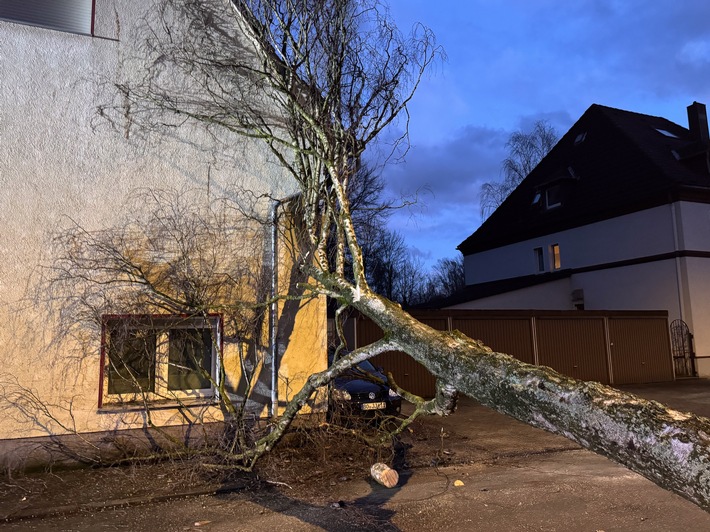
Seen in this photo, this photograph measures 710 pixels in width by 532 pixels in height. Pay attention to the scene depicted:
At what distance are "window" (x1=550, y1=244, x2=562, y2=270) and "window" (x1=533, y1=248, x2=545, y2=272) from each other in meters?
0.55

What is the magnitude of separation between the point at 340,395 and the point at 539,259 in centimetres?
1874

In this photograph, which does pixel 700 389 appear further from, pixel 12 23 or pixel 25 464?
pixel 12 23

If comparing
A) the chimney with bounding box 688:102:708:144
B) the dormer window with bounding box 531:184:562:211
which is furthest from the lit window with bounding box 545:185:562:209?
the chimney with bounding box 688:102:708:144

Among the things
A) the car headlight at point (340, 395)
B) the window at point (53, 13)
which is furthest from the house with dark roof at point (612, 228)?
the window at point (53, 13)

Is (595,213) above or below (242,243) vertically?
above

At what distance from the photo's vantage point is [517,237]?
83.3 ft

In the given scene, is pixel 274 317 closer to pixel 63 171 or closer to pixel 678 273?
pixel 63 171

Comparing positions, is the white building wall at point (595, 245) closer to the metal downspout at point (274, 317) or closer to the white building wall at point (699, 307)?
the white building wall at point (699, 307)

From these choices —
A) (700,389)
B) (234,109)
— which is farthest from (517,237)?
(234,109)

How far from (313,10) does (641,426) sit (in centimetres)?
686

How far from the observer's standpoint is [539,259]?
2447 centimetres

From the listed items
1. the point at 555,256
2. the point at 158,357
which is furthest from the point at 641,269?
the point at 158,357

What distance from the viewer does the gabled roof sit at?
64.0ft

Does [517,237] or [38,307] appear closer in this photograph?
[38,307]
